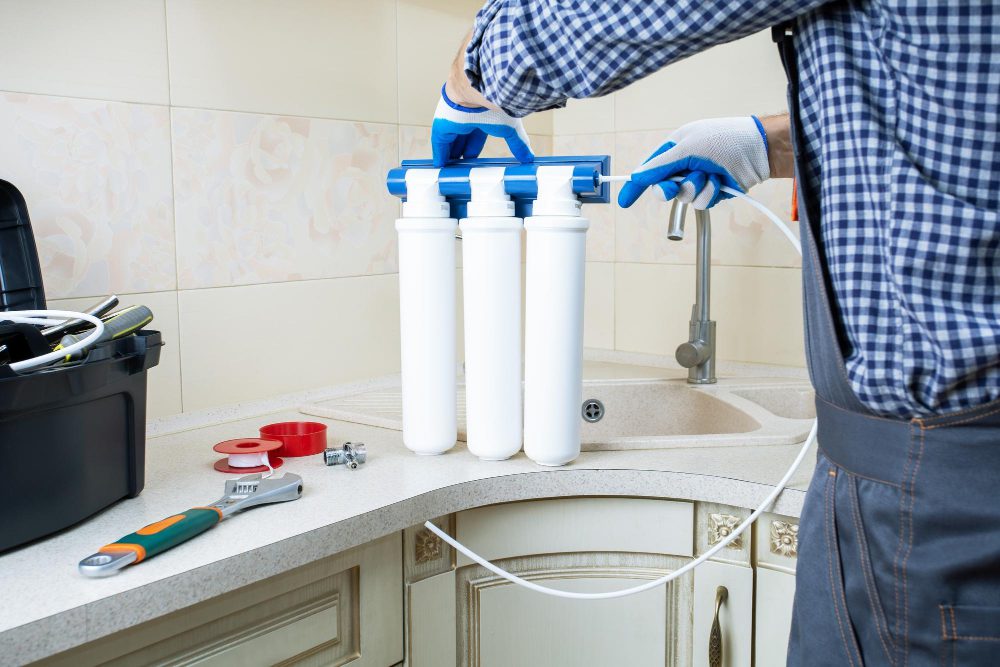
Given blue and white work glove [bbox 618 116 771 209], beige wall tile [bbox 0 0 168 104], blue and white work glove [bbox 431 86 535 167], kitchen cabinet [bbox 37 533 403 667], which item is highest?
beige wall tile [bbox 0 0 168 104]

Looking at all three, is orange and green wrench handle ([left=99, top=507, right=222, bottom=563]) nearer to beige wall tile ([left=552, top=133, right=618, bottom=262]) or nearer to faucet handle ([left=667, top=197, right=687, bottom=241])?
faucet handle ([left=667, top=197, right=687, bottom=241])

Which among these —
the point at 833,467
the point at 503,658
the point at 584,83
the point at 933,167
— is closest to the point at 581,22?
the point at 584,83

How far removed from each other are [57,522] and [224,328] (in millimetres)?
598

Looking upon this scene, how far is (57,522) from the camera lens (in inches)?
35.0

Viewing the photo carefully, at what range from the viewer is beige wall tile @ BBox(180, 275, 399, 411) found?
4.69 feet

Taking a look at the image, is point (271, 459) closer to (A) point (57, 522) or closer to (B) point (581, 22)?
(A) point (57, 522)

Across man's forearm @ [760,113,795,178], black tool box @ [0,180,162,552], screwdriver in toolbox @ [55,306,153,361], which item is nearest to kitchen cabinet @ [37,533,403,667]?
black tool box @ [0,180,162,552]

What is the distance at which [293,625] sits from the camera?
0.99 m

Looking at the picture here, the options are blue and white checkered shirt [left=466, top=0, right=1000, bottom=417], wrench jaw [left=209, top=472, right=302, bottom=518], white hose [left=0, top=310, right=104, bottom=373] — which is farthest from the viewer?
wrench jaw [left=209, top=472, right=302, bottom=518]

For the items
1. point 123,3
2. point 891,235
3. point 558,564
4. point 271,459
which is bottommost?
point 558,564

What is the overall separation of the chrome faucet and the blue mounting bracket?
53cm

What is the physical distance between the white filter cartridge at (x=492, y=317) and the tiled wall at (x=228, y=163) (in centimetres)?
47

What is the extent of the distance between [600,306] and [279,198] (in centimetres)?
75

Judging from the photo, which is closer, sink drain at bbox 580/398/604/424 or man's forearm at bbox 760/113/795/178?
man's forearm at bbox 760/113/795/178
